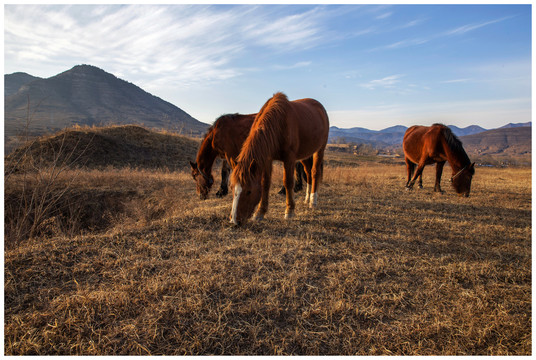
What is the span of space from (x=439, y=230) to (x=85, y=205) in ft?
27.0

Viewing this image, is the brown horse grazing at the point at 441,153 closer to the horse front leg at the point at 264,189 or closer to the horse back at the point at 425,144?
the horse back at the point at 425,144

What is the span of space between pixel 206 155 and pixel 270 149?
10.3ft

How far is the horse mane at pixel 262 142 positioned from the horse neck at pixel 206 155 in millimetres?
2437

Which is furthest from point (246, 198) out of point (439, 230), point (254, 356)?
point (439, 230)

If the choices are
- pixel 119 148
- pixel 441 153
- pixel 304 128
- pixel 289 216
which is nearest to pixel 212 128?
pixel 304 128

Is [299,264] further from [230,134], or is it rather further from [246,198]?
[230,134]

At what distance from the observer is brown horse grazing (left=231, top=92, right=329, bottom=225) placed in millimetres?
3852

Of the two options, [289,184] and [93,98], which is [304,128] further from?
[93,98]

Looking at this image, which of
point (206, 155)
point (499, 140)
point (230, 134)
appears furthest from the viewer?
point (499, 140)

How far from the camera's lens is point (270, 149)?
4.13 meters

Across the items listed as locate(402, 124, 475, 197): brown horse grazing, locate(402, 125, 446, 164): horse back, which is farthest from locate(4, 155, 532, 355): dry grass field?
locate(402, 125, 446, 164): horse back

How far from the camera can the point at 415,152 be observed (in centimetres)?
929

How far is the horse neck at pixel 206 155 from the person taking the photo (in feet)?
21.9

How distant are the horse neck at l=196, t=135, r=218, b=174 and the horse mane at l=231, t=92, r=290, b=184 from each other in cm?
244
